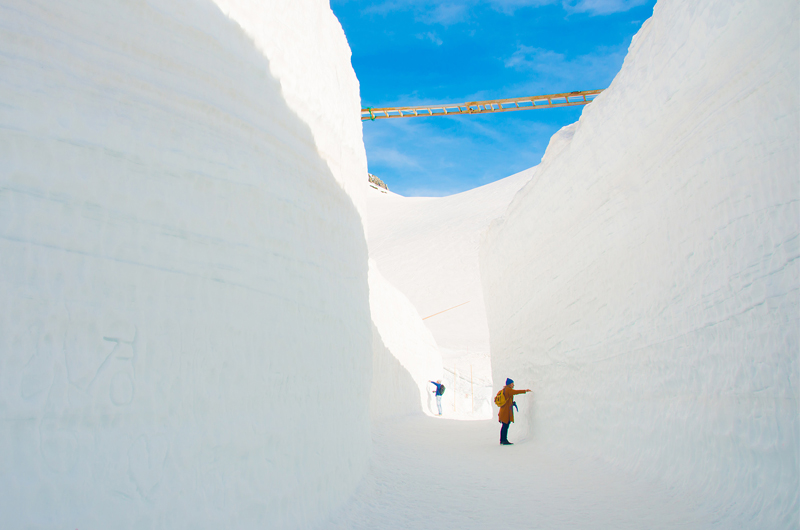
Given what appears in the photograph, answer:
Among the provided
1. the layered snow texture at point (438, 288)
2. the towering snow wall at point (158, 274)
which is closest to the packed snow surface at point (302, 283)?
the towering snow wall at point (158, 274)

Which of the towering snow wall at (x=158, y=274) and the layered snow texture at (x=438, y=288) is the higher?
the layered snow texture at (x=438, y=288)

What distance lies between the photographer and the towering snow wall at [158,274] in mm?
2387

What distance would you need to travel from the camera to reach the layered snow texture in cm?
1535

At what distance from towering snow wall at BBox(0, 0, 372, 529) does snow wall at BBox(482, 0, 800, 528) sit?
304 centimetres

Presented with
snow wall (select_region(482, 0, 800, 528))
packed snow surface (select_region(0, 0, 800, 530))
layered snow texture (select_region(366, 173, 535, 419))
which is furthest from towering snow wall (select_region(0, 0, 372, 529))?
layered snow texture (select_region(366, 173, 535, 419))

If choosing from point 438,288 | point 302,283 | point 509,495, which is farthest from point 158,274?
point 438,288

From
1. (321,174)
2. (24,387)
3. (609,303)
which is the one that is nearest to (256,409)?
(24,387)

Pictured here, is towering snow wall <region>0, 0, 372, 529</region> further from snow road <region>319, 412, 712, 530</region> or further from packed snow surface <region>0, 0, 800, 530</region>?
snow road <region>319, 412, 712, 530</region>

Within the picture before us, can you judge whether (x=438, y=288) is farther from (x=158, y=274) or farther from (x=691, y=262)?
(x=158, y=274)

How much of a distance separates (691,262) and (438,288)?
34.1 meters

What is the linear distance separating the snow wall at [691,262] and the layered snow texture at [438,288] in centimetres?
491

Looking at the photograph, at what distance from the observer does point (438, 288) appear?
38438 mm

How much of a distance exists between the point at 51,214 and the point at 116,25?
119cm

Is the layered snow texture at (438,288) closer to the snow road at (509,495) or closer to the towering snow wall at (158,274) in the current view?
the snow road at (509,495)
